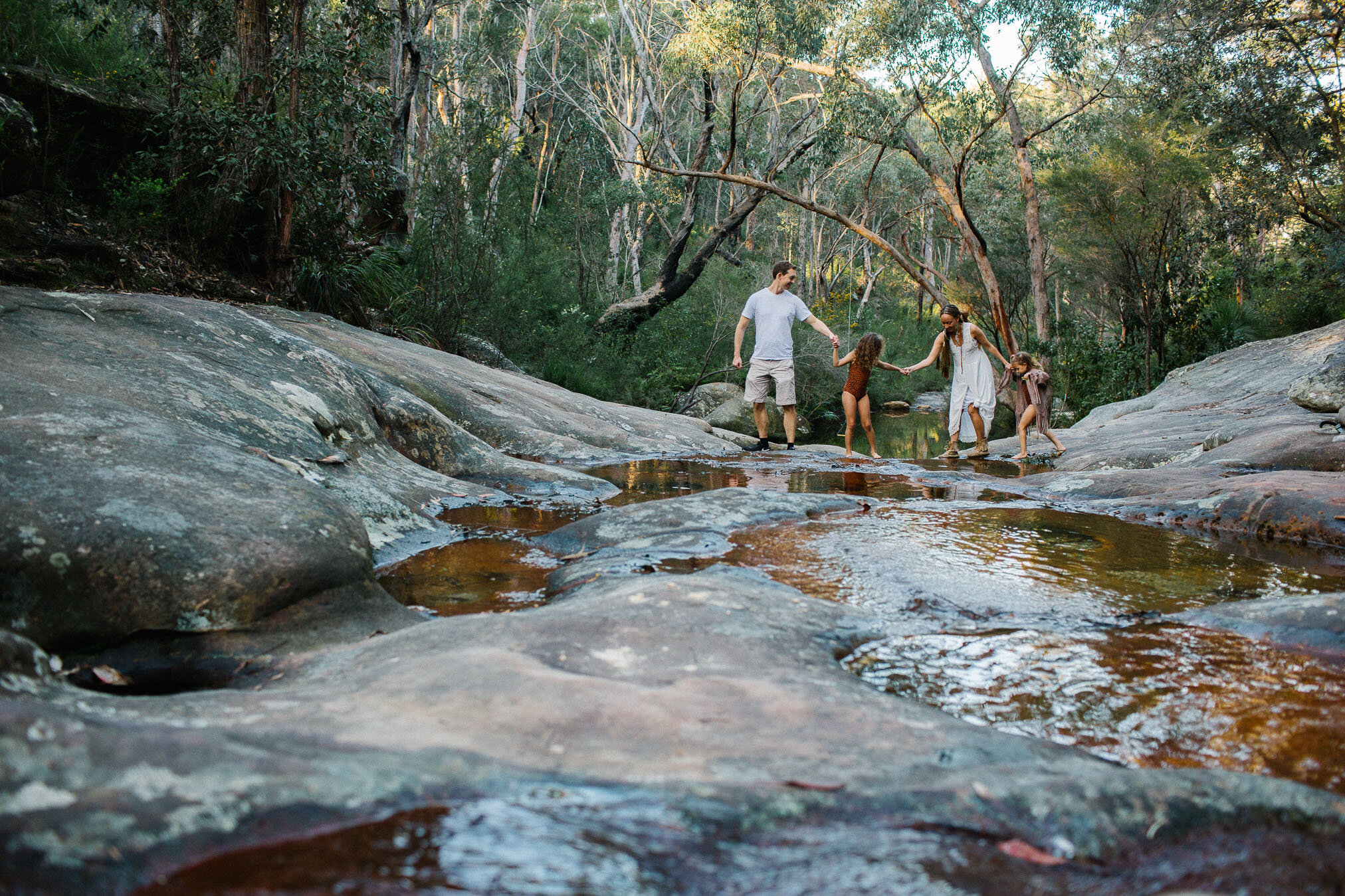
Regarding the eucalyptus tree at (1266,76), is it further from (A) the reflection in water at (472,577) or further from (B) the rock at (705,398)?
(A) the reflection in water at (472,577)

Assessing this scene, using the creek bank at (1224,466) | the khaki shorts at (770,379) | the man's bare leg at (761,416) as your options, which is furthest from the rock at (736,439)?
the creek bank at (1224,466)

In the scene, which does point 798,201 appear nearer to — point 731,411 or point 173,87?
point 731,411

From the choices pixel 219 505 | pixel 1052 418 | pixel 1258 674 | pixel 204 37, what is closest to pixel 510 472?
pixel 219 505

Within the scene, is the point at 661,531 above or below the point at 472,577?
above

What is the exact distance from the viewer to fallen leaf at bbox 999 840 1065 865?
1.28m

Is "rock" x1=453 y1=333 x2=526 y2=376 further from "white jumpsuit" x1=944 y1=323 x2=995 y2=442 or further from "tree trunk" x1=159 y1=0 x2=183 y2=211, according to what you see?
"white jumpsuit" x1=944 y1=323 x2=995 y2=442

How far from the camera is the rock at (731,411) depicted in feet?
54.3

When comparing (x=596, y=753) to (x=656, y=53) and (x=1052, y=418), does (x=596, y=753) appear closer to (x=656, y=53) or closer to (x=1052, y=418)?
(x=1052, y=418)

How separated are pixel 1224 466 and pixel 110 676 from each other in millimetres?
7254

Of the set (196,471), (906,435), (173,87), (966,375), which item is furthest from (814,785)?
(906,435)

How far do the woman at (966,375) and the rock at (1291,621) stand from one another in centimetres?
727

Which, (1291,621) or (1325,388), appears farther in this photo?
(1325,388)

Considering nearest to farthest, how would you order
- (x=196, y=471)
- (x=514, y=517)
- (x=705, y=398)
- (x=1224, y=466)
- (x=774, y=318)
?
(x=196, y=471)
(x=514, y=517)
(x=1224, y=466)
(x=774, y=318)
(x=705, y=398)

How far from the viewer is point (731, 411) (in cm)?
1695
